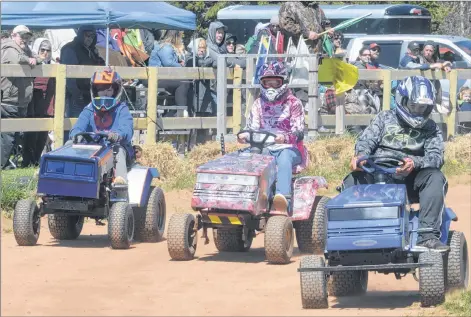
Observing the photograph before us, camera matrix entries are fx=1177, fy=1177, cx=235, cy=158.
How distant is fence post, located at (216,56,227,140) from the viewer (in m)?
17.4

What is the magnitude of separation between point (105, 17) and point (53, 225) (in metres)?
5.81

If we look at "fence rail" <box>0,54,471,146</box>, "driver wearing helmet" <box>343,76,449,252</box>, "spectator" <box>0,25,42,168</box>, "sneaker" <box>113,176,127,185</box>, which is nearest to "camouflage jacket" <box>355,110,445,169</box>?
"driver wearing helmet" <box>343,76,449,252</box>

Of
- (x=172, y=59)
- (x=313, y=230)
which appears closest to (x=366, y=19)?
(x=172, y=59)

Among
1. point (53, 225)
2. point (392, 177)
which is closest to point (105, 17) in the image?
point (53, 225)

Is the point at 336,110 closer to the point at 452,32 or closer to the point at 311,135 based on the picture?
the point at 311,135

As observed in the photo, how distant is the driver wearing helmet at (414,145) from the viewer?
939 cm

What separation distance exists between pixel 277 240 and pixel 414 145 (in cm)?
198

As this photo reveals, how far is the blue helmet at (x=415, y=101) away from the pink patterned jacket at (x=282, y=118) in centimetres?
254

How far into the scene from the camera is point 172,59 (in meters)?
18.6

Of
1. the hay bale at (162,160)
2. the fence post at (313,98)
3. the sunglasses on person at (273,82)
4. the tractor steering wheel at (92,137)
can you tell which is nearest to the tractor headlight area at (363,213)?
the sunglasses on person at (273,82)

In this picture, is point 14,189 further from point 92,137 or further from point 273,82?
point 273,82

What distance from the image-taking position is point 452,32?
3131 centimetres

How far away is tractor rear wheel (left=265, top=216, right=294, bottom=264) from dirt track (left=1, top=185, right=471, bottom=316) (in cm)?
11

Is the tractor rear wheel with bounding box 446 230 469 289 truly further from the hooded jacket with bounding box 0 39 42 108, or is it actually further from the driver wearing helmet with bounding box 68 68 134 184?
the hooded jacket with bounding box 0 39 42 108
